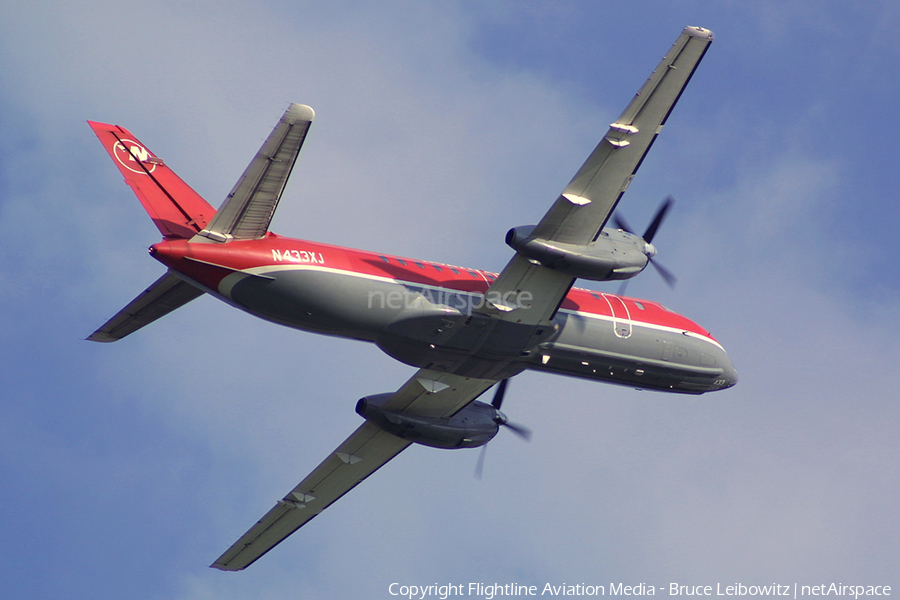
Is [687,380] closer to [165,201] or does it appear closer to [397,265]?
[397,265]

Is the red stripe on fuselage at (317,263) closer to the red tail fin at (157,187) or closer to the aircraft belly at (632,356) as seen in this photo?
the aircraft belly at (632,356)

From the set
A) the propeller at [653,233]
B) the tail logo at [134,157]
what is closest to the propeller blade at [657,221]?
the propeller at [653,233]

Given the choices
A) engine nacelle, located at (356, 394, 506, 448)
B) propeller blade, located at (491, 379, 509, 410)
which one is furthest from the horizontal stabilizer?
propeller blade, located at (491, 379, 509, 410)

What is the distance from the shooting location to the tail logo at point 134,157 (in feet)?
87.7

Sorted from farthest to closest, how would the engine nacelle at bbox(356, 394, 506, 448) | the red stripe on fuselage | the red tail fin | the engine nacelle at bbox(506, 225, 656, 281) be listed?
the engine nacelle at bbox(356, 394, 506, 448) → the engine nacelle at bbox(506, 225, 656, 281) → the red tail fin → the red stripe on fuselage

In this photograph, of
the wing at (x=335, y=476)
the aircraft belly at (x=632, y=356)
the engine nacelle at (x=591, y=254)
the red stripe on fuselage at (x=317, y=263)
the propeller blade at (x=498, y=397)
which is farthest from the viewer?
the propeller blade at (x=498, y=397)

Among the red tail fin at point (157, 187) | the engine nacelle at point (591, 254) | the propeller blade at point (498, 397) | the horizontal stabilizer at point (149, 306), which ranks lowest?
the propeller blade at point (498, 397)

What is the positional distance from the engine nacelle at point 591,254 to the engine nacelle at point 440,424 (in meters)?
8.41

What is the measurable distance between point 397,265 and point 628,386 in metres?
8.97

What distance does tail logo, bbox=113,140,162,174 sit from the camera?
2672cm

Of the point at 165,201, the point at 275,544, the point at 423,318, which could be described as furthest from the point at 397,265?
the point at 275,544

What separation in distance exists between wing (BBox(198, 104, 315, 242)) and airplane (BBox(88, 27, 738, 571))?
32 millimetres

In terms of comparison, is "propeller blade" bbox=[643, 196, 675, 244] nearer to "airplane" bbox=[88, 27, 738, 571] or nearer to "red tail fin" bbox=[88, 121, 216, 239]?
"airplane" bbox=[88, 27, 738, 571]

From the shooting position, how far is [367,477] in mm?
34812
